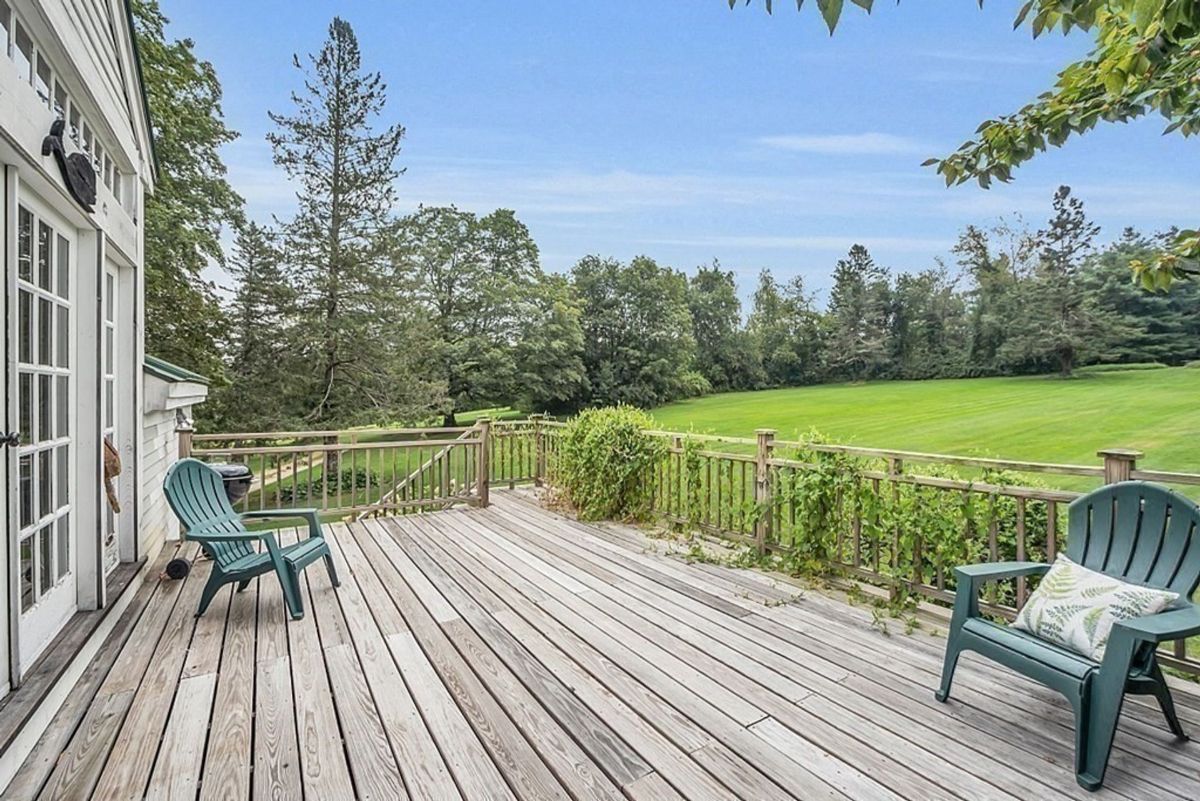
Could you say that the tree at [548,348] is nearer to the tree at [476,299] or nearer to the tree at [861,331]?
the tree at [476,299]

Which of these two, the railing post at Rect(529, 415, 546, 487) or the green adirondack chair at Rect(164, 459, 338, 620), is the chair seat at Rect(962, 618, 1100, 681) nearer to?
the green adirondack chair at Rect(164, 459, 338, 620)

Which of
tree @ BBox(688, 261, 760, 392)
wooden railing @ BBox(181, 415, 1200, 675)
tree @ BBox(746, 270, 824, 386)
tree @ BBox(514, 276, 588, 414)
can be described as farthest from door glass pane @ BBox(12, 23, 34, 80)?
tree @ BBox(746, 270, 824, 386)

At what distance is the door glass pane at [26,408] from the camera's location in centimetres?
223

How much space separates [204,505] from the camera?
142 inches

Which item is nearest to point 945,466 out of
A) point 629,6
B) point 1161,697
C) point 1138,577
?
point 1138,577

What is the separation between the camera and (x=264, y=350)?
12648 mm

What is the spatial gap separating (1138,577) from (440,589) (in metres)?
3.53

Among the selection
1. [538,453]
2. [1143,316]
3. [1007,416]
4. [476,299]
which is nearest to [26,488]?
[538,453]

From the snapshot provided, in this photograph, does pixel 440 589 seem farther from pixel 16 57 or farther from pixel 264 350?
pixel 264 350

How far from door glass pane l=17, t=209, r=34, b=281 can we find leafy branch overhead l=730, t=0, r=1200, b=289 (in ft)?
12.3

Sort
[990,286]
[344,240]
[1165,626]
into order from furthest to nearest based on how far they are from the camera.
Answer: [990,286], [344,240], [1165,626]

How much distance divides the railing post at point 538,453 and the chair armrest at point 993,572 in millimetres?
5167

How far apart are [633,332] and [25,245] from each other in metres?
25.3

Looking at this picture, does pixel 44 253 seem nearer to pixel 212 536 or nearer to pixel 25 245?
pixel 25 245
